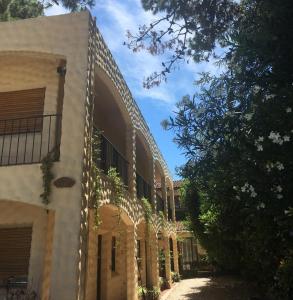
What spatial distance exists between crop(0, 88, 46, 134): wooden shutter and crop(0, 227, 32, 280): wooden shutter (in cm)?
234

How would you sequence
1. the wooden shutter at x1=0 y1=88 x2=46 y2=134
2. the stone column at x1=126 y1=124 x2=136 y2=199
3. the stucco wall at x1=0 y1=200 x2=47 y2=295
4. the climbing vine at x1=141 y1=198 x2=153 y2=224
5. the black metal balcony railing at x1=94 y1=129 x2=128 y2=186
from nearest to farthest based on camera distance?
the stucco wall at x1=0 y1=200 x2=47 y2=295 < the wooden shutter at x1=0 y1=88 x2=46 y2=134 < the black metal balcony railing at x1=94 y1=129 x2=128 y2=186 < the stone column at x1=126 y1=124 x2=136 y2=199 < the climbing vine at x1=141 y1=198 x2=153 y2=224

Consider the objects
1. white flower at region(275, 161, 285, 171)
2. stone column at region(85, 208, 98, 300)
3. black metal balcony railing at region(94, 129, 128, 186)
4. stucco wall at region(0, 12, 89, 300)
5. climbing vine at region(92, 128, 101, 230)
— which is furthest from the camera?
stone column at region(85, 208, 98, 300)

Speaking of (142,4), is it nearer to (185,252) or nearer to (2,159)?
(2,159)

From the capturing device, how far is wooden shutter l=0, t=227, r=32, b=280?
7930 millimetres

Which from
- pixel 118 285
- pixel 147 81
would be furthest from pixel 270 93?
A: pixel 118 285

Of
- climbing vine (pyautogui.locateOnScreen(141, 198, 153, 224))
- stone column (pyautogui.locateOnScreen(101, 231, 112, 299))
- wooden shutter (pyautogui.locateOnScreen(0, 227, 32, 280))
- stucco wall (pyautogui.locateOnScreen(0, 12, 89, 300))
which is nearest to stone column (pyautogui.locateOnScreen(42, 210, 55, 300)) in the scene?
wooden shutter (pyautogui.locateOnScreen(0, 227, 32, 280))

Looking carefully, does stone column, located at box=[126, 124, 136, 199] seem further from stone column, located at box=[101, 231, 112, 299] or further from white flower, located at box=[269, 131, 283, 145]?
white flower, located at box=[269, 131, 283, 145]

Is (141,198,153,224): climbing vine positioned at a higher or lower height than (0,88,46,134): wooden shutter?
lower

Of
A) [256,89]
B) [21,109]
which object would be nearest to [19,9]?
[21,109]

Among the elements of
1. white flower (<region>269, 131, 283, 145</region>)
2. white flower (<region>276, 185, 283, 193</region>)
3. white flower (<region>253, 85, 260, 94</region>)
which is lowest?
white flower (<region>276, 185, 283, 193</region>)

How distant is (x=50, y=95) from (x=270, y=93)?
5455mm

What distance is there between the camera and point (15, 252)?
802cm

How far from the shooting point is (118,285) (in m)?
12.6

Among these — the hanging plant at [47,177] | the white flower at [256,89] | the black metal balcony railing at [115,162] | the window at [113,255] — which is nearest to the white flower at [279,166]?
the white flower at [256,89]
